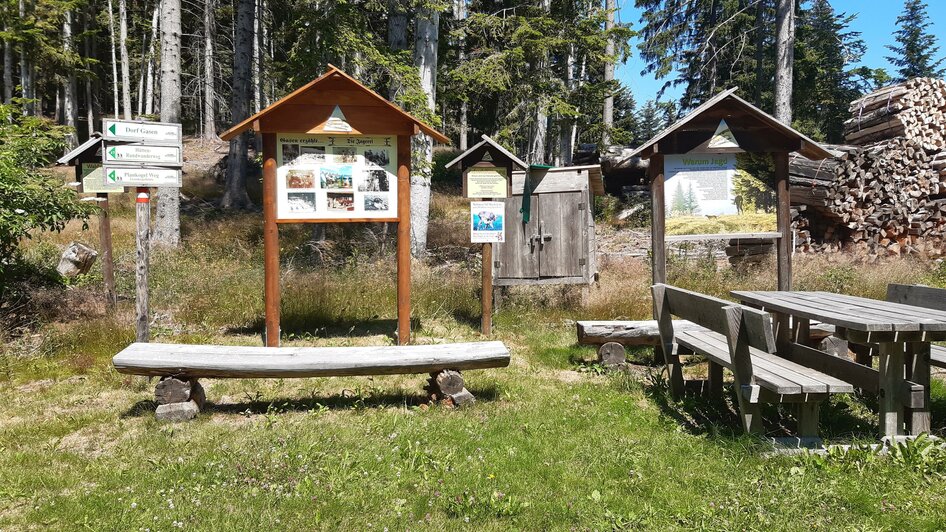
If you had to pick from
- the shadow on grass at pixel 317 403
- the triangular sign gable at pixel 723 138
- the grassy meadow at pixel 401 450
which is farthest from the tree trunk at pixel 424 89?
the shadow on grass at pixel 317 403

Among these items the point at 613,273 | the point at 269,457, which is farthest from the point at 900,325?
the point at 613,273

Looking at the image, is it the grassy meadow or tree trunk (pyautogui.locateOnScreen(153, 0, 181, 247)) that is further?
tree trunk (pyautogui.locateOnScreen(153, 0, 181, 247))

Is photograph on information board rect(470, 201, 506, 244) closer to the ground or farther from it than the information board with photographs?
closer to the ground


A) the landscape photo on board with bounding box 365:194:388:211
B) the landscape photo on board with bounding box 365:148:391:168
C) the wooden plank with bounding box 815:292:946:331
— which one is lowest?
the wooden plank with bounding box 815:292:946:331

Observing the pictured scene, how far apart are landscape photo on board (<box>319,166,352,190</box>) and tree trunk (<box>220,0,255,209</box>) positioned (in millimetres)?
10533

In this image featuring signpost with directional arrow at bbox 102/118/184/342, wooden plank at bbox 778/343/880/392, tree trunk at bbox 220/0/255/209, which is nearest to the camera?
wooden plank at bbox 778/343/880/392

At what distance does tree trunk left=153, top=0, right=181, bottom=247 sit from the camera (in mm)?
12430

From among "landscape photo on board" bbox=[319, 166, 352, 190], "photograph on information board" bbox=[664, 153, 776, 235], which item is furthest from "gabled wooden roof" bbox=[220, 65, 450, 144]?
"photograph on information board" bbox=[664, 153, 776, 235]

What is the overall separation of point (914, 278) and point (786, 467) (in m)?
8.38

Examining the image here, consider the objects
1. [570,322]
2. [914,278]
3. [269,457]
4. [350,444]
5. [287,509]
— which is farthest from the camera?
[914,278]

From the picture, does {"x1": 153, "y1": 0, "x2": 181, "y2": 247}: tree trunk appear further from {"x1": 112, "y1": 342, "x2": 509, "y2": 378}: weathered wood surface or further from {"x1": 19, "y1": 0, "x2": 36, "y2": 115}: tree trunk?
{"x1": 19, "y1": 0, "x2": 36, "y2": 115}: tree trunk

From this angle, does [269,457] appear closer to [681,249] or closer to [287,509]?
[287,509]

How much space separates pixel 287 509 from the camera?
3412mm

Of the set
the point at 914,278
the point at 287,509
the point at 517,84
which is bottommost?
the point at 287,509
